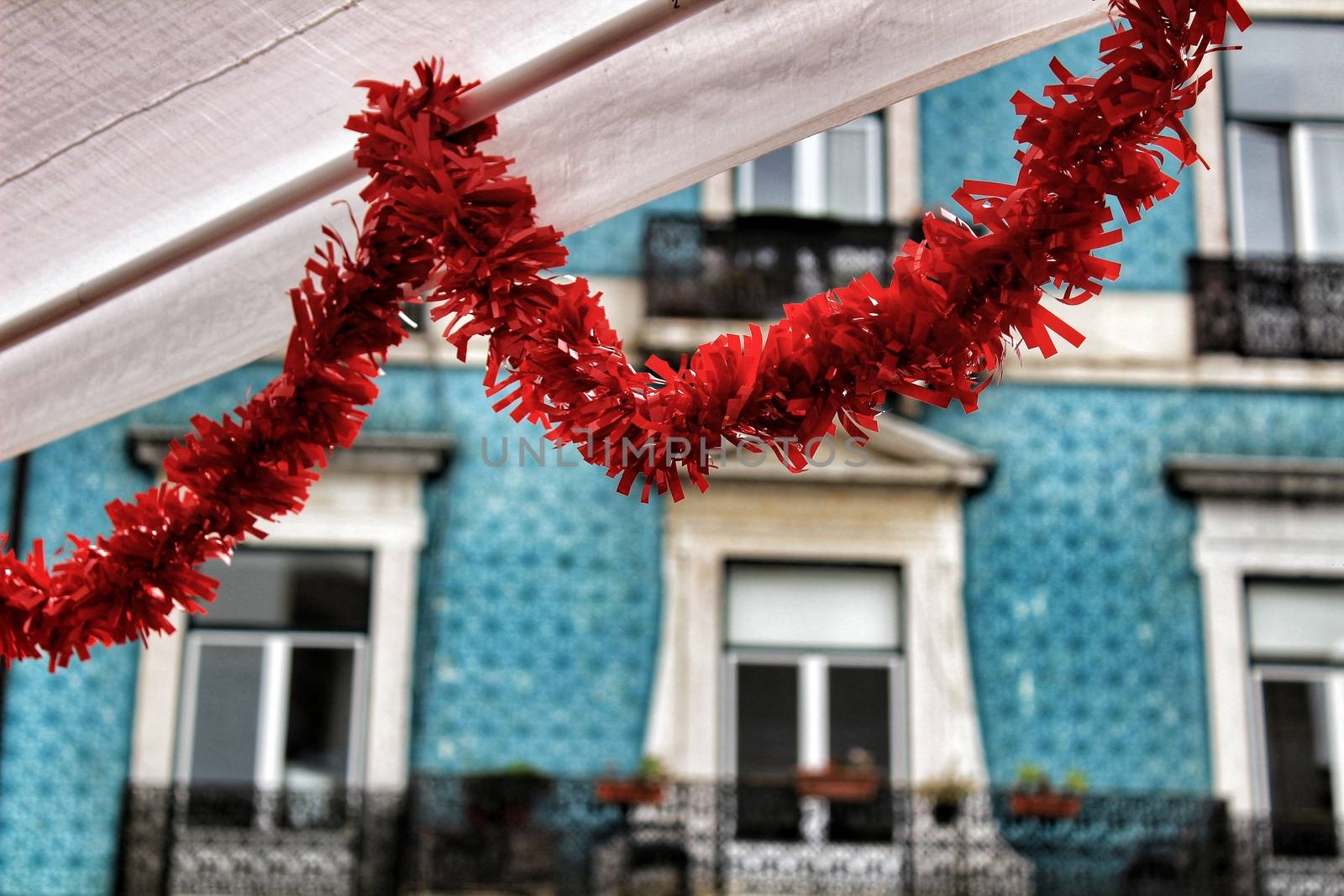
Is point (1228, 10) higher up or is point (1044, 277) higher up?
point (1228, 10)

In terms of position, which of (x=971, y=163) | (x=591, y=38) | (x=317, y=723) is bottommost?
(x=317, y=723)

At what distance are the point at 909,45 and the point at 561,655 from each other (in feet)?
22.7

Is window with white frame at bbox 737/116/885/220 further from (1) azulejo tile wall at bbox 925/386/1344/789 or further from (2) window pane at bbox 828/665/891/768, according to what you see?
(2) window pane at bbox 828/665/891/768

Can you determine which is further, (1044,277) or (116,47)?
(116,47)

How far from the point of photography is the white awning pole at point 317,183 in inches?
70.8

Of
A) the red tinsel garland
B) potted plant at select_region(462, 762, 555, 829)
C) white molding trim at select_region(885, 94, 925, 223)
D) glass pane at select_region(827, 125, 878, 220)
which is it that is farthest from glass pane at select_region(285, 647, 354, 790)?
the red tinsel garland

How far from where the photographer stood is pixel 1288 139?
30.7ft

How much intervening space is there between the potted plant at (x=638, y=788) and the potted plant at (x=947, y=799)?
132cm

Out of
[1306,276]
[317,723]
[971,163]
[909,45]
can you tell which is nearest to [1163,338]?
[1306,276]

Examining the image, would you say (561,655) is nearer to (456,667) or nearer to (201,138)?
(456,667)

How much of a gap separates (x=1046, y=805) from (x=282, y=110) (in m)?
6.93

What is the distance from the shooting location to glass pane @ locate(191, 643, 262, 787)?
8391 millimetres

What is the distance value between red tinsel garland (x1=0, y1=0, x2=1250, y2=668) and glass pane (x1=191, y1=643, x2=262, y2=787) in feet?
21.8

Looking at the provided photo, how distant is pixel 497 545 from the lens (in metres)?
8.59
